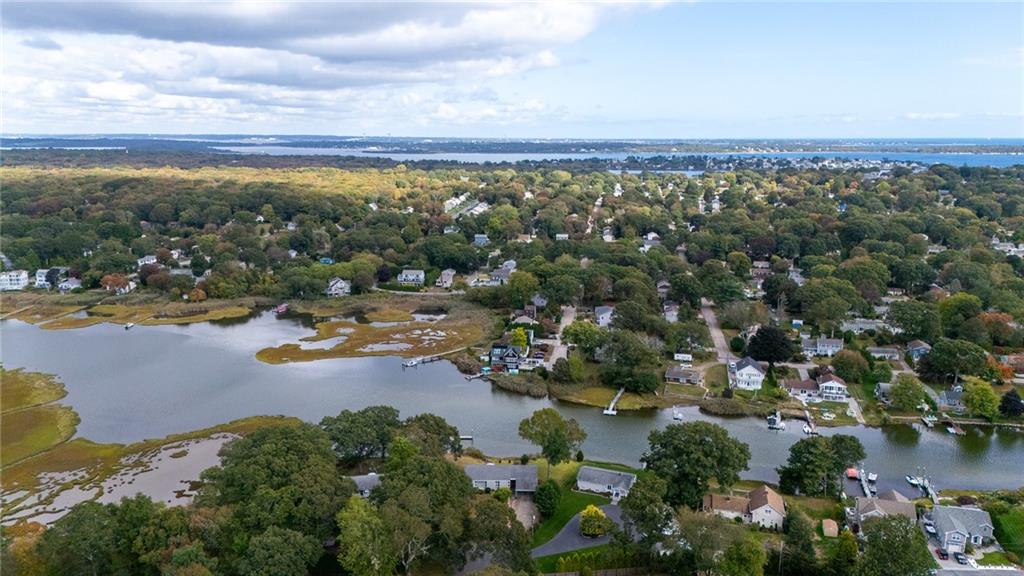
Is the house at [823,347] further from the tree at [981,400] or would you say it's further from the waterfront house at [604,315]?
the waterfront house at [604,315]

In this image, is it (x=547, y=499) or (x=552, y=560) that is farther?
(x=547, y=499)

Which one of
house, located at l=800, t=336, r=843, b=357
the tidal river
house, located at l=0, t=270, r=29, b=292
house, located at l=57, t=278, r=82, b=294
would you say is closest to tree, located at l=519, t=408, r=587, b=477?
the tidal river

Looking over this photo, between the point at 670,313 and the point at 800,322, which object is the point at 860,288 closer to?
the point at 800,322

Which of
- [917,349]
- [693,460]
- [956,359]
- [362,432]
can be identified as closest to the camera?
[693,460]

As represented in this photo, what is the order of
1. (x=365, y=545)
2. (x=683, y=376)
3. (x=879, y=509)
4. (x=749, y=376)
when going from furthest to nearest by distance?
1. (x=683, y=376)
2. (x=749, y=376)
3. (x=879, y=509)
4. (x=365, y=545)

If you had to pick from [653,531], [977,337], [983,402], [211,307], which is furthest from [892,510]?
[211,307]

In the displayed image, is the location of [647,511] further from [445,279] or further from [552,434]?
[445,279]

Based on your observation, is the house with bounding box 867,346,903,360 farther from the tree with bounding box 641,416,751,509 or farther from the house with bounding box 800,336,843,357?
the tree with bounding box 641,416,751,509

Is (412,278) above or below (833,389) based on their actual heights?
above

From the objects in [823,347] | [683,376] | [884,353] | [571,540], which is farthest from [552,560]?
[884,353]
